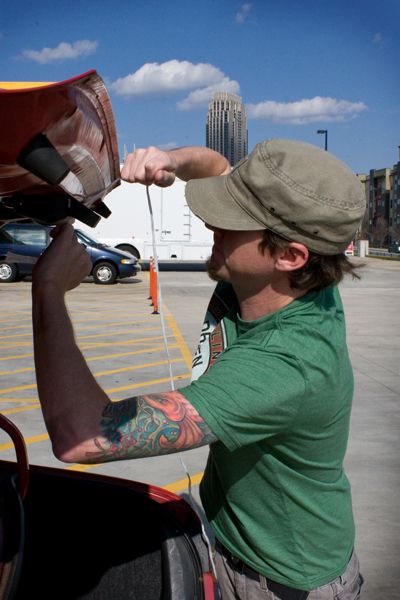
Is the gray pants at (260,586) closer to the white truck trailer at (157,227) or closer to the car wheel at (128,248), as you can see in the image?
the white truck trailer at (157,227)

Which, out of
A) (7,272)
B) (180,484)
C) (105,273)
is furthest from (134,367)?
(7,272)

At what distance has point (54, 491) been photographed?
2213 mm

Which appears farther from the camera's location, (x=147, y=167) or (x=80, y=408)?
(x=147, y=167)

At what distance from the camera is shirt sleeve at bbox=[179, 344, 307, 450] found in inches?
55.5

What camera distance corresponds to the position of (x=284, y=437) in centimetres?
158

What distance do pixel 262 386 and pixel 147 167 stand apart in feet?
2.26

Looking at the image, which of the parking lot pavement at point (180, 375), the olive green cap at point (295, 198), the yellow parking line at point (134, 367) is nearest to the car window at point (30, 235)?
the parking lot pavement at point (180, 375)

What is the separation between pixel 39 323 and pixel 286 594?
941 millimetres

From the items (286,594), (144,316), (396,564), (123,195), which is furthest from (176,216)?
(286,594)

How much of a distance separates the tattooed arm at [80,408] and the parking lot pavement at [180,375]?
2.44 meters

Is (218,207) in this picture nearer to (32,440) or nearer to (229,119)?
(32,440)

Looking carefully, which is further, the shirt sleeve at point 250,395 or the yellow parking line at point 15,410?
the yellow parking line at point 15,410

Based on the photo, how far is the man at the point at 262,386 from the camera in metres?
1.39

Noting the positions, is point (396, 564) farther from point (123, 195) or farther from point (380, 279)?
point (123, 195)
